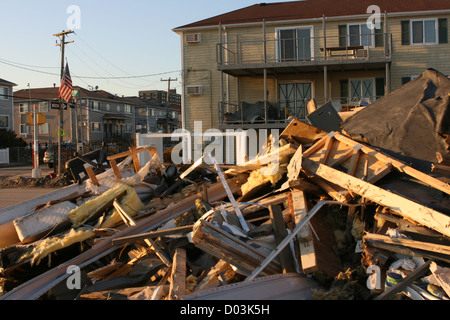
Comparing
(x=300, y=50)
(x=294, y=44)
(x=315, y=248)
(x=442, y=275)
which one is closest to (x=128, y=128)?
(x=294, y=44)

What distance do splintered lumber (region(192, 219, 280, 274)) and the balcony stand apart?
56.5 ft

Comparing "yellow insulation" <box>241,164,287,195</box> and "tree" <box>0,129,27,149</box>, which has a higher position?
"tree" <box>0,129,27,149</box>

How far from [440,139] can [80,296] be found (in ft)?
16.6

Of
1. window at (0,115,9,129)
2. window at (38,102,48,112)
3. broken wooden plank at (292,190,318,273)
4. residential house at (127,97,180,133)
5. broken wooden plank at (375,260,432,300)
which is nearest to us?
broken wooden plank at (375,260,432,300)

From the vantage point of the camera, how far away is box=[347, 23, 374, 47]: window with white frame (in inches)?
887

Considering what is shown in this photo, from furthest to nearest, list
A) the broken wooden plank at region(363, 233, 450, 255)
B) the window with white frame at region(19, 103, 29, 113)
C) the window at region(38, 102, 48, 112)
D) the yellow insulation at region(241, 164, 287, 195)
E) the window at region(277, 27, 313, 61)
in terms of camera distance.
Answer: the window with white frame at region(19, 103, 29, 113), the window at region(38, 102, 48, 112), the window at region(277, 27, 313, 61), the yellow insulation at region(241, 164, 287, 195), the broken wooden plank at region(363, 233, 450, 255)

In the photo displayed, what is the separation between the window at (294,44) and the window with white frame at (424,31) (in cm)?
495

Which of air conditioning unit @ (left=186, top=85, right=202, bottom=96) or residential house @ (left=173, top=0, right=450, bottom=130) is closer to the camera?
residential house @ (left=173, top=0, right=450, bottom=130)

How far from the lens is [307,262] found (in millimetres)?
4824

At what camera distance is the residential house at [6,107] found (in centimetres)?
4847

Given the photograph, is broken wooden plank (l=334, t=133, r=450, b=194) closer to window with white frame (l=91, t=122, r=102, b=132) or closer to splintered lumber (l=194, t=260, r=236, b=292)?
splintered lumber (l=194, t=260, r=236, b=292)

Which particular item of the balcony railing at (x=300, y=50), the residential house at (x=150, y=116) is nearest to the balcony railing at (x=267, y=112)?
the balcony railing at (x=300, y=50)

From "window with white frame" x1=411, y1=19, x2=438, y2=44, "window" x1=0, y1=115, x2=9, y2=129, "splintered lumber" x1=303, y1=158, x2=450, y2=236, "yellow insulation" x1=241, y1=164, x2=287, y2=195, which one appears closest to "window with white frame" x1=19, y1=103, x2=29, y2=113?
"window" x1=0, y1=115, x2=9, y2=129
